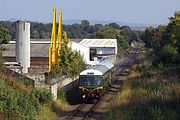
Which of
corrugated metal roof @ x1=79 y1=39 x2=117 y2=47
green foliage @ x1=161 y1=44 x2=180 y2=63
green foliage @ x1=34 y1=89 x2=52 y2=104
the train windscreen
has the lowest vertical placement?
green foliage @ x1=34 y1=89 x2=52 y2=104

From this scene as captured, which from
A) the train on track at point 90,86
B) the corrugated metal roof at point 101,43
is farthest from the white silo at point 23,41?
the corrugated metal roof at point 101,43

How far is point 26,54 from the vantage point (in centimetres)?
4506

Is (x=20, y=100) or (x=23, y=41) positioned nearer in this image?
(x=20, y=100)

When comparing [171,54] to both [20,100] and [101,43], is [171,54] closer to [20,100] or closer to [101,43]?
[20,100]

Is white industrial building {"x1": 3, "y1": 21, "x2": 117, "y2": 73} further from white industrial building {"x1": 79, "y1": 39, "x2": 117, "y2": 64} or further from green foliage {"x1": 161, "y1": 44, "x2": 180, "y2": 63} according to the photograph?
white industrial building {"x1": 79, "y1": 39, "x2": 117, "y2": 64}

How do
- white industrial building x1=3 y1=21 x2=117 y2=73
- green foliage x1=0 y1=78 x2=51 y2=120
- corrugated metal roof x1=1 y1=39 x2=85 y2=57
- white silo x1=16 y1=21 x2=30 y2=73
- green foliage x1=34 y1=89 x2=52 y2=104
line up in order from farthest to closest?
corrugated metal roof x1=1 y1=39 x2=85 y2=57 → white industrial building x1=3 y1=21 x2=117 y2=73 → white silo x1=16 y1=21 x2=30 y2=73 → green foliage x1=34 y1=89 x2=52 y2=104 → green foliage x1=0 y1=78 x2=51 y2=120

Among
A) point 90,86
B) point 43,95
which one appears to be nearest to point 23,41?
point 90,86

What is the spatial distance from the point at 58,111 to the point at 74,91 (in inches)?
388

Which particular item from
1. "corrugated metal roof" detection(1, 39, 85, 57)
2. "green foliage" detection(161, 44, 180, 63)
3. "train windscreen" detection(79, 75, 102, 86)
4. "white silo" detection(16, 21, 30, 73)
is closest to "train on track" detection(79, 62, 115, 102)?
"train windscreen" detection(79, 75, 102, 86)

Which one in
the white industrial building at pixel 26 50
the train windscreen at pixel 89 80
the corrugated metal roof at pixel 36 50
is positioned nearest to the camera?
the train windscreen at pixel 89 80

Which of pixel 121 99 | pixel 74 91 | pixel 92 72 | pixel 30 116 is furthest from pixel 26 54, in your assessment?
pixel 30 116

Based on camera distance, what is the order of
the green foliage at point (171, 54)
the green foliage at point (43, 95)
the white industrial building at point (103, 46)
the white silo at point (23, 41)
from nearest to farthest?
the green foliage at point (43, 95) → the white silo at point (23, 41) → the green foliage at point (171, 54) → the white industrial building at point (103, 46)

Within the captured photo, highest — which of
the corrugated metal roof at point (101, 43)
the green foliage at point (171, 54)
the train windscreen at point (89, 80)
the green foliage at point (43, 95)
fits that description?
the corrugated metal roof at point (101, 43)

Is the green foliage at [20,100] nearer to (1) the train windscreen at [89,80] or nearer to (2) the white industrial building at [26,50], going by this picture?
(1) the train windscreen at [89,80]
